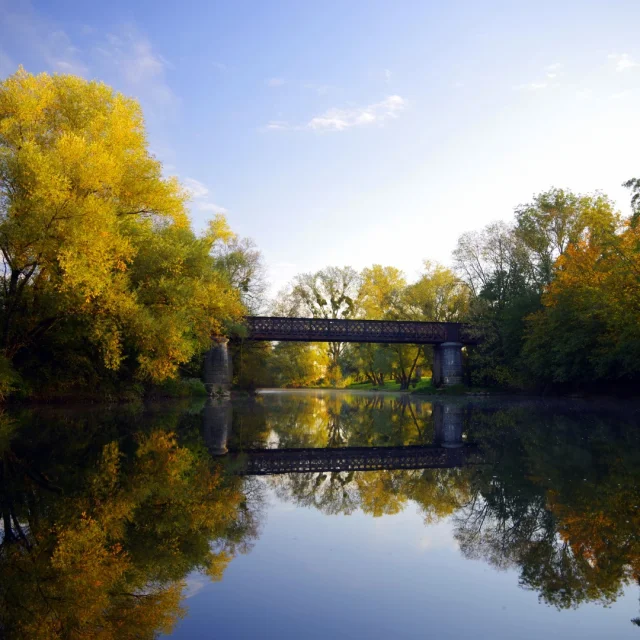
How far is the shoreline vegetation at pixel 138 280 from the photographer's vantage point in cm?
1881

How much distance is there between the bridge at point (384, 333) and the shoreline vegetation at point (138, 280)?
166 centimetres

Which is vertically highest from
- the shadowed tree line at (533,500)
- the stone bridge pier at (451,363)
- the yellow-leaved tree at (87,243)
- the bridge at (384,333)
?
the yellow-leaved tree at (87,243)

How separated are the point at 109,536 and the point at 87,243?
1434 centimetres

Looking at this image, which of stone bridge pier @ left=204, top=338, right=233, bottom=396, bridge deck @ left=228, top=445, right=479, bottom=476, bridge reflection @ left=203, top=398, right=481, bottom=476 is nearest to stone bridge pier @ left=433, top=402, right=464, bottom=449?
bridge reflection @ left=203, top=398, right=481, bottom=476

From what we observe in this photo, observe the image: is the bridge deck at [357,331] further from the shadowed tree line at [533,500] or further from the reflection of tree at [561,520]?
the reflection of tree at [561,520]

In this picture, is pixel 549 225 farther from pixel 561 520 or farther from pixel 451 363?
pixel 561 520

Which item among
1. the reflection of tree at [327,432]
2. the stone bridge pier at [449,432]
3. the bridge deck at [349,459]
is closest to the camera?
the bridge deck at [349,459]

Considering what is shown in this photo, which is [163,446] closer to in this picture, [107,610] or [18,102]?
[107,610]

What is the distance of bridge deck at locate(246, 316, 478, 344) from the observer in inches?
1884

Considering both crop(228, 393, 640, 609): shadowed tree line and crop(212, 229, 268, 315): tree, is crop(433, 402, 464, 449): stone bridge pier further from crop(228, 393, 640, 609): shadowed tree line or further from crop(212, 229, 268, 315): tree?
crop(212, 229, 268, 315): tree

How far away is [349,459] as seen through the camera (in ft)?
38.0

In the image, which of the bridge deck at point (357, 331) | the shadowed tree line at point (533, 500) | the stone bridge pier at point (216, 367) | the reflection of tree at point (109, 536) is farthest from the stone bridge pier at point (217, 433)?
the bridge deck at point (357, 331)

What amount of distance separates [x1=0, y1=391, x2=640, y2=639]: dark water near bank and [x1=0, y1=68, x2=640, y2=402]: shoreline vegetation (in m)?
9.42

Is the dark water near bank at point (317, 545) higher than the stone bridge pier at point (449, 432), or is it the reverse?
the dark water near bank at point (317, 545)
